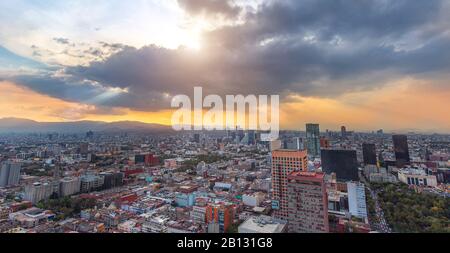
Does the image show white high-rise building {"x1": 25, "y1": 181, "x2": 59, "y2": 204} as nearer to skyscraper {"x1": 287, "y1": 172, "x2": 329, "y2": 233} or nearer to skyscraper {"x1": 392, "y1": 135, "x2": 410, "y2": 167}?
skyscraper {"x1": 287, "y1": 172, "x2": 329, "y2": 233}

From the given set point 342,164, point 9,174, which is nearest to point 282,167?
point 342,164

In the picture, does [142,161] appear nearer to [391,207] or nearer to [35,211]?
[35,211]

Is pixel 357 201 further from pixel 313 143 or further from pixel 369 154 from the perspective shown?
pixel 313 143

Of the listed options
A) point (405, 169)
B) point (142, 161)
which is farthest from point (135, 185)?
point (405, 169)

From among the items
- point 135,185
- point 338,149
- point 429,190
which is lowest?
point 135,185

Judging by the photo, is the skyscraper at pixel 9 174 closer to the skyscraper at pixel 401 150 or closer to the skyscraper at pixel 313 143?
the skyscraper at pixel 313 143
